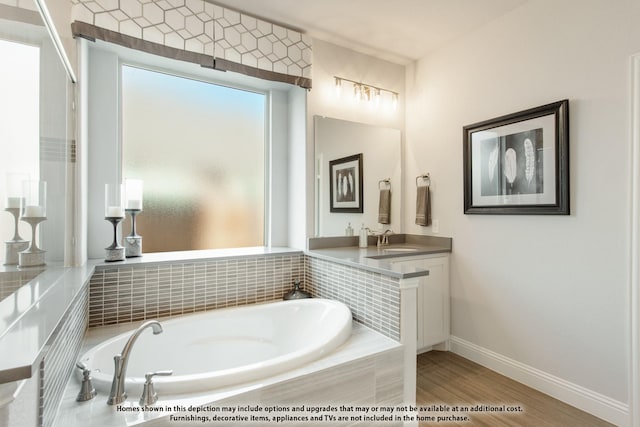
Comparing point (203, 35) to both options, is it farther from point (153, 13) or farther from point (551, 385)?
point (551, 385)

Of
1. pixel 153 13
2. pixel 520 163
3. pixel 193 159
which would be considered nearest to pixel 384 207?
pixel 520 163

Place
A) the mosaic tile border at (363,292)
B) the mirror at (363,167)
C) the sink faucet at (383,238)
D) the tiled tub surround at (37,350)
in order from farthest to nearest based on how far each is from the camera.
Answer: the sink faucet at (383,238)
the mirror at (363,167)
the mosaic tile border at (363,292)
the tiled tub surround at (37,350)

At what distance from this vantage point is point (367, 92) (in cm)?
298

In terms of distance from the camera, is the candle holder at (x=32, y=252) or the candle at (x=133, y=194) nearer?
the candle holder at (x=32, y=252)

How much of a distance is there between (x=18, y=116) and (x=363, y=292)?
5.85ft

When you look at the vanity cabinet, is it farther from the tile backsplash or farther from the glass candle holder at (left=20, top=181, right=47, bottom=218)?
the glass candle holder at (left=20, top=181, right=47, bottom=218)

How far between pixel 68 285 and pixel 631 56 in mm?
Result: 3079

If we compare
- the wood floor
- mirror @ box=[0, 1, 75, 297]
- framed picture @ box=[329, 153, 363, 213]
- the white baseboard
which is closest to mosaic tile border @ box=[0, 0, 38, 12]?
mirror @ box=[0, 1, 75, 297]

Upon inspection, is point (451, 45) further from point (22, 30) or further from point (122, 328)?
point (122, 328)

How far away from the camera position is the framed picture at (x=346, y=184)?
9.30 ft

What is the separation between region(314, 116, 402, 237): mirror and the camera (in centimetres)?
276

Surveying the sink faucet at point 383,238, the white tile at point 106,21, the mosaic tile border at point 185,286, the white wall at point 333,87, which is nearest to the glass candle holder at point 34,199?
the mosaic tile border at point 185,286

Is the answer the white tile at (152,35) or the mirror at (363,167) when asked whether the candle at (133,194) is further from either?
the mirror at (363,167)

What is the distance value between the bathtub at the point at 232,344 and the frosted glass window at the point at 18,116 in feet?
2.51
